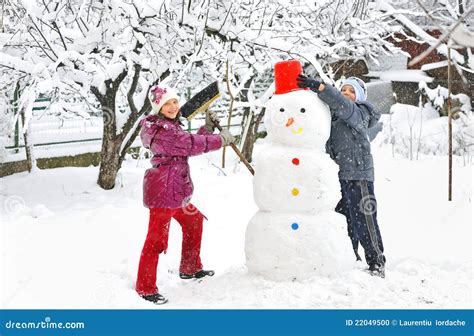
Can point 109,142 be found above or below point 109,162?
above

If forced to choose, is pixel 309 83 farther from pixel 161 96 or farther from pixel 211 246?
pixel 211 246

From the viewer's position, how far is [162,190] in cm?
395

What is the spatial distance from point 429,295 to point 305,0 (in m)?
4.08

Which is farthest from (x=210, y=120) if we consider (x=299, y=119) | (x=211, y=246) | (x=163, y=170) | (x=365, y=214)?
(x=211, y=246)

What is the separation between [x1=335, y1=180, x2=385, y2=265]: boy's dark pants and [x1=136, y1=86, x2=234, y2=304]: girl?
992mm

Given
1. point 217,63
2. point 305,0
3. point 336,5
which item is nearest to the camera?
point 305,0

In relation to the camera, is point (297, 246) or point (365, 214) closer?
point (297, 246)

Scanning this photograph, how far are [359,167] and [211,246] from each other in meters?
1.62

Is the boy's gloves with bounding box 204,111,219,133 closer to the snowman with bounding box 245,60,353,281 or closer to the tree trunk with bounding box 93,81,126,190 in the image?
the snowman with bounding box 245,60,353,281

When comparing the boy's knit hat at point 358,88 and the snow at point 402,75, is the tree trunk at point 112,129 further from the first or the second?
the snow at point 402,75

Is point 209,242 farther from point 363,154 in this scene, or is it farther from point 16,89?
point 16,89

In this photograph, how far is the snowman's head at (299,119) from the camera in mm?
3932

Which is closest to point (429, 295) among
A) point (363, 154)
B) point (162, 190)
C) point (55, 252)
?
point (363, 154)

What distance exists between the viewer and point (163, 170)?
3.98 m
